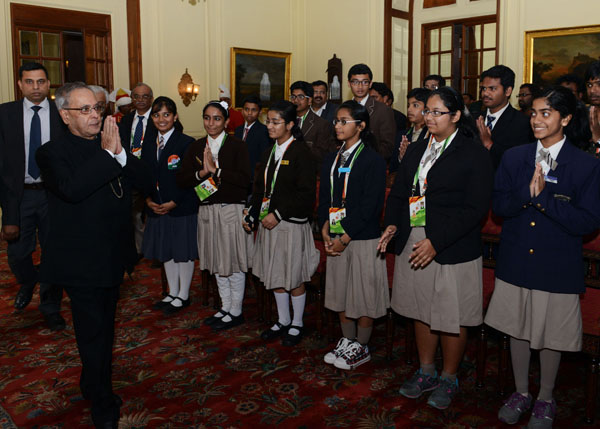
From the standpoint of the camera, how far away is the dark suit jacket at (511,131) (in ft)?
13.0

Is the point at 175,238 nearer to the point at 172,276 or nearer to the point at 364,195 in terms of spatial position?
the point at 172,276

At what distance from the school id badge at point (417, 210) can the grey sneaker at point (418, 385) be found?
0.90 m

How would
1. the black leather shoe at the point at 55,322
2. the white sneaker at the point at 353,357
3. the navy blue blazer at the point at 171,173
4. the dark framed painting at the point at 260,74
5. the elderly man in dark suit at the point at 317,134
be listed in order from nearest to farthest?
the white sneaker at the point at 353,357 → the black leather shoe at the point at 55,322 → the navy blue blazer at the point at 171,173 → the elderly man in dark suit at the point at 317,134 → the dark framed painting at the point at 260,74

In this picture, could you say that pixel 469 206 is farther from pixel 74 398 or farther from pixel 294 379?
pixel 74 398

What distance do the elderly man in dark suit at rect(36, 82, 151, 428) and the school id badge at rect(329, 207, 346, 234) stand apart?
46.6 inches

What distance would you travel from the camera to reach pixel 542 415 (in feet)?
9.29

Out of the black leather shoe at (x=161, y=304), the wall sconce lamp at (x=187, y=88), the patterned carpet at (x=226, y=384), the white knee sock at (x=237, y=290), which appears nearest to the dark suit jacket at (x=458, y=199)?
the patterned carpet at (x=226, y=384)

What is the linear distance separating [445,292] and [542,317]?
1.57ft

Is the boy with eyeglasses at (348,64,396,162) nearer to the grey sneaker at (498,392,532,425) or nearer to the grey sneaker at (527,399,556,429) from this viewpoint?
the grey sneaker at (498,392,532,425)

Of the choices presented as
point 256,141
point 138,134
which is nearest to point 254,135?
point 256,141

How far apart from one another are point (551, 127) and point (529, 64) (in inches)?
Answer: 241

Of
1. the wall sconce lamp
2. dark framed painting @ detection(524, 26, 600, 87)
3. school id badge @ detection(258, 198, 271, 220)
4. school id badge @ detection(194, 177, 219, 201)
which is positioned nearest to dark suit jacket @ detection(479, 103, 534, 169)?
school id badge @ detection(258, 198, 271, 220)

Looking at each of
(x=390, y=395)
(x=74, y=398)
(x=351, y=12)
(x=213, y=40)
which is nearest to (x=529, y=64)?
(x=351, y=12)

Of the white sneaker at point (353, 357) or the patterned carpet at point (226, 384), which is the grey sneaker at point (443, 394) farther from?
the white sneaker at point (353, 357)
